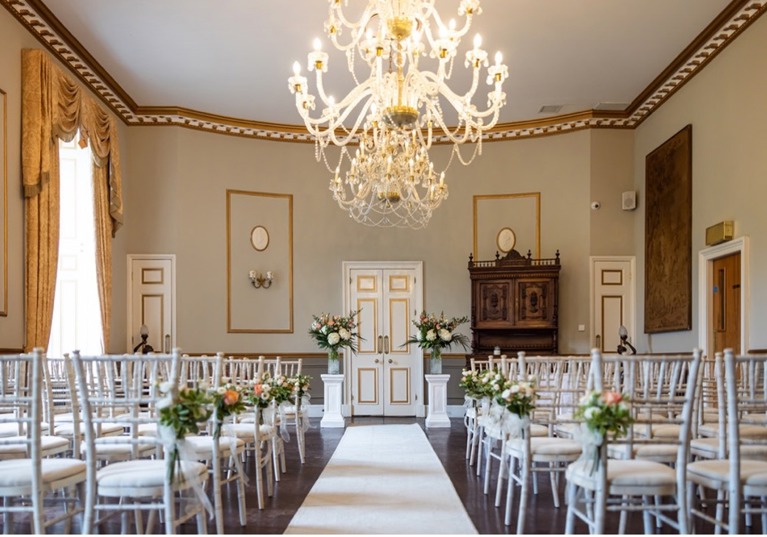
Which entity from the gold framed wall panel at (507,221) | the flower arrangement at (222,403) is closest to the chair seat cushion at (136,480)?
the flower arrangement at (222,403)

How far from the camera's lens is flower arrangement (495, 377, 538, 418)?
4324mm

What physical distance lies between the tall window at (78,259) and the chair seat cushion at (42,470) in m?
6.44

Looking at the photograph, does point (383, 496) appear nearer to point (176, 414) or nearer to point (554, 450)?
point (554, 450)

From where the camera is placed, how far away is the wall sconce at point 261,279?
12.1 m

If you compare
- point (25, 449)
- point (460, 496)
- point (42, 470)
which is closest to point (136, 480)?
point (42, 470)

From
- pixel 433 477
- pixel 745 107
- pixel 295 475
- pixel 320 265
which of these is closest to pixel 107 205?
pixel 320 265

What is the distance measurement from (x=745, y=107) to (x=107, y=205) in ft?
26.2

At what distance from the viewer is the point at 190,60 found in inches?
374

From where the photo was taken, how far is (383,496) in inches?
213

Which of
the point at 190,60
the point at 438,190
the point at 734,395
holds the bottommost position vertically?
the point at 734,395

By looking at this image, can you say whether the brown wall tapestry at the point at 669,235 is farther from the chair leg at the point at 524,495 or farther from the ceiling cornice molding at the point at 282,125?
the chair leg at the point at 524,495

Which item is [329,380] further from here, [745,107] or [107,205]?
[745,107]

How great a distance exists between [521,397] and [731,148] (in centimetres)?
544

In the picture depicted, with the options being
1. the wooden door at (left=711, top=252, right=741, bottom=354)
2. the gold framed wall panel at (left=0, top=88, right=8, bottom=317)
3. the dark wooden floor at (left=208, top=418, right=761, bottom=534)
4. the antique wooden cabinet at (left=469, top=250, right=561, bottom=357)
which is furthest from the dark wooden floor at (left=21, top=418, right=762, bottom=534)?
the antique wooden cabinet at (left=469, top=250, right=561, bottom=357)
